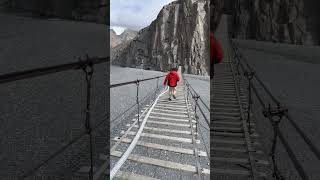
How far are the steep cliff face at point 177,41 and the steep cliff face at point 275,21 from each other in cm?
3966

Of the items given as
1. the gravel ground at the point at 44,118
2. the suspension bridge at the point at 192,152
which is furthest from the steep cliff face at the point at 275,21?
the suspension bridge at the point at 192,152

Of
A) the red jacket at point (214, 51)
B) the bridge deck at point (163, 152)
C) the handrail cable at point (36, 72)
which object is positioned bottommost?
the bridge deck at point (163, 152)

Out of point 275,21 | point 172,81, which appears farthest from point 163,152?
point 275,21

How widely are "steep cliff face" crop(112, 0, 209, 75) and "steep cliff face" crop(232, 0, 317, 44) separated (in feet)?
130

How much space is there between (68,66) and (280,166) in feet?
17.8

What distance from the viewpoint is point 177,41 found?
109000 mm

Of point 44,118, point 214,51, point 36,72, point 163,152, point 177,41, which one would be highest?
point 177,41

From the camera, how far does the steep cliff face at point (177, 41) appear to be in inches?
3989

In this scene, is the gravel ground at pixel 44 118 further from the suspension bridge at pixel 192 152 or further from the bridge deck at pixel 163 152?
the bridge deck at pixel 163 152

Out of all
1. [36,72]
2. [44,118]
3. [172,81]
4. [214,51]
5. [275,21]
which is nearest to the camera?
[36,72]

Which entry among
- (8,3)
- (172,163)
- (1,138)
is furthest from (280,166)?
(8,3)

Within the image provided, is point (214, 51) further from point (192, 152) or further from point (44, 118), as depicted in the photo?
point (44, 118)

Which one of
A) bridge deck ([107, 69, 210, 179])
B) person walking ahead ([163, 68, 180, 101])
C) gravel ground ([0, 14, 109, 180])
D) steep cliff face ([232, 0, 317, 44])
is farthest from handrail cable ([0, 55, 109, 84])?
steep cliff face ([232, 0, 317, 44])

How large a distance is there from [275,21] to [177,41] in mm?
59894
